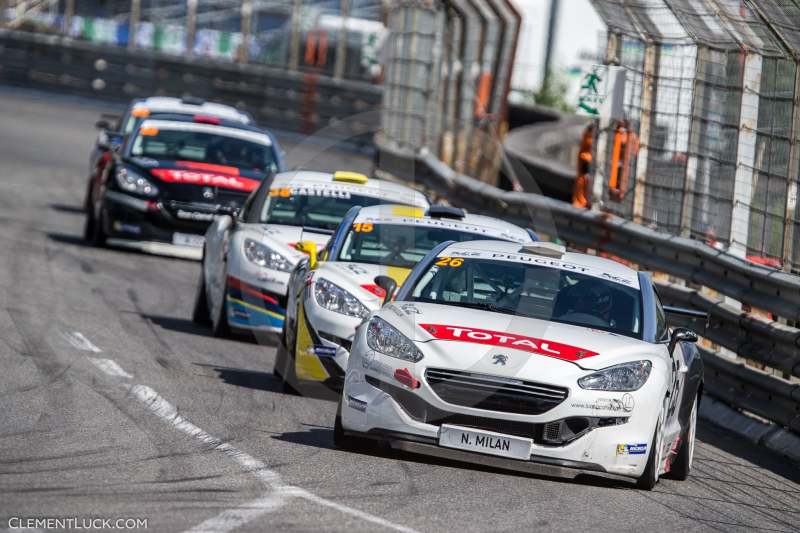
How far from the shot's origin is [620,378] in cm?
812

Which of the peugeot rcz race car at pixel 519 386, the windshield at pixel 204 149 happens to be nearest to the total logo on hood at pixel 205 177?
the windshield at pixel 204 149

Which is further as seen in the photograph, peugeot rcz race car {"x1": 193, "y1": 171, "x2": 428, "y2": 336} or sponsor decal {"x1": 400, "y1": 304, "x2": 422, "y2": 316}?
peugeot rcz race car {"x1": 193, "y1": 171, "x2": 428, "y2": 336}

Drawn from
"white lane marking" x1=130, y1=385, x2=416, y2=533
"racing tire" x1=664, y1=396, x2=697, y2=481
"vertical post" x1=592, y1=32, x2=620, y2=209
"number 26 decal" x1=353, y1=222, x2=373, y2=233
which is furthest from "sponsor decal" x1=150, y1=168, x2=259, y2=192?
"racing tire" x1=664, y1=396, x2=697, y2=481

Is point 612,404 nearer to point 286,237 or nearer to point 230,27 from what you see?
point 286,237

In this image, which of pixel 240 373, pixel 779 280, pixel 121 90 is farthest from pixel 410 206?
pixel 121 90

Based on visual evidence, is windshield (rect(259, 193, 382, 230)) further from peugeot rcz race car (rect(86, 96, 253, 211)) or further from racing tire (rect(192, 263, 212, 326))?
peugeot rcz race car (rect(86, 96, 253, 211))

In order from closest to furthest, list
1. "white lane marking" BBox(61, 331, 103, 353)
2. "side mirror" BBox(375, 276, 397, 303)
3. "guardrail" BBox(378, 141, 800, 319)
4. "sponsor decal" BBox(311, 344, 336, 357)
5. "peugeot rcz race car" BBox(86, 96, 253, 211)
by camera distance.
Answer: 1. "side mirror" BBox(375, 276, 397, 303)
2. "sponsor decal" BBox(311, 344, 336, 357)
3. "guardrail" BBox(378, 141, 800, 319)
4. "white lane marking" BBox(61, 331, 103, 353)
5. "peugeot rcz race car" BBox(86, 96, 253, 211)

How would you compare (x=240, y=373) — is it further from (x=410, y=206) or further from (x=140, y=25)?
(x=140, y=25)

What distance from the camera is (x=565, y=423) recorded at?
7902 mm

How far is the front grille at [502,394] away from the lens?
7879 millimetres

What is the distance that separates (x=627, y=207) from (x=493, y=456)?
7.88 metres

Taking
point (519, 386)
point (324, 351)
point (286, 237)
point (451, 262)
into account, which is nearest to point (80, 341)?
point (286, 237)

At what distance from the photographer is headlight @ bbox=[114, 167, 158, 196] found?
58.0ft

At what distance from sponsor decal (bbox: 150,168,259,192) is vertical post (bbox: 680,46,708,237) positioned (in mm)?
5945
